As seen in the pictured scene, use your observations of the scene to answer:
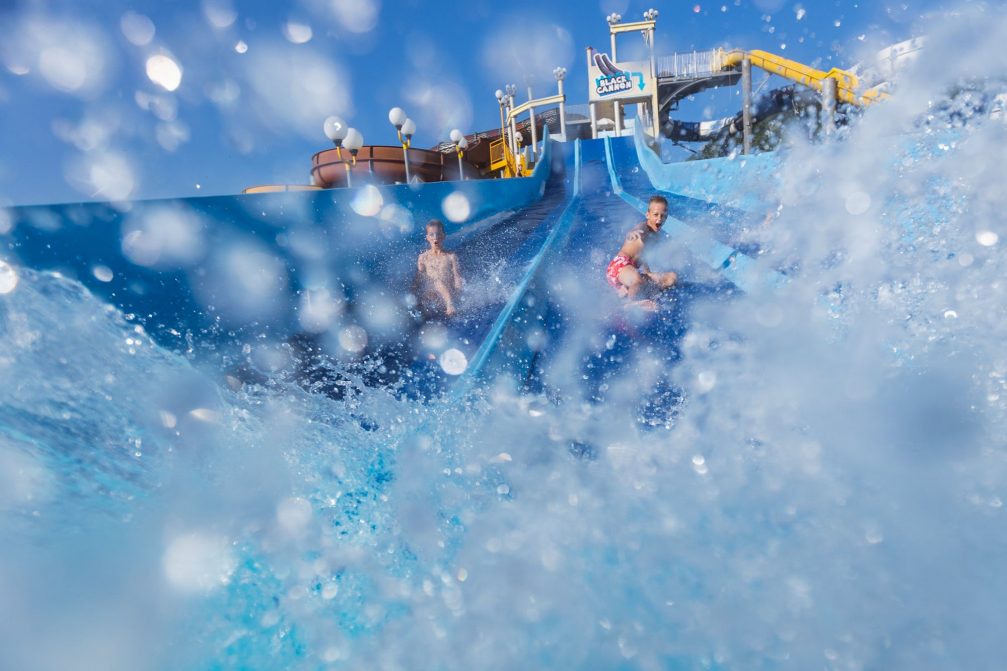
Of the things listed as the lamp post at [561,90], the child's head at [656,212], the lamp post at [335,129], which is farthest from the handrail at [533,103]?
the child's head at [656,212]

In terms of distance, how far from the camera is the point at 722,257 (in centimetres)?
397

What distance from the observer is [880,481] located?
161 centimetres

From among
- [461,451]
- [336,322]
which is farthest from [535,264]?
[461,451]

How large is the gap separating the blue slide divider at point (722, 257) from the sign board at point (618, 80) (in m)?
13.7

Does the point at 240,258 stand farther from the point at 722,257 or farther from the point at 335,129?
the point at 335,129

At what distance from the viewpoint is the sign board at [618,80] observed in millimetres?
17562

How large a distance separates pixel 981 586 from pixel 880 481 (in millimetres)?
379

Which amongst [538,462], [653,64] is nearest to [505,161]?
[653,64]

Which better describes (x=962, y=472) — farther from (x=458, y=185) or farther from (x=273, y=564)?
(x=458, y=185)

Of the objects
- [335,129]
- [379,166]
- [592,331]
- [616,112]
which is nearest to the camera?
[592,331]

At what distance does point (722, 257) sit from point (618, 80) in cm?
1577

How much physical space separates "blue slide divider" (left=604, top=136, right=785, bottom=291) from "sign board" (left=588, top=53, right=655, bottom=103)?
1366 cm

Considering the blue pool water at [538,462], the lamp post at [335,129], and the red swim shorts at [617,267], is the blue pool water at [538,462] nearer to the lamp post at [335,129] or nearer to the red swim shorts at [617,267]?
the red swim shorts at [617,267]

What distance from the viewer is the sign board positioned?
1756cm
